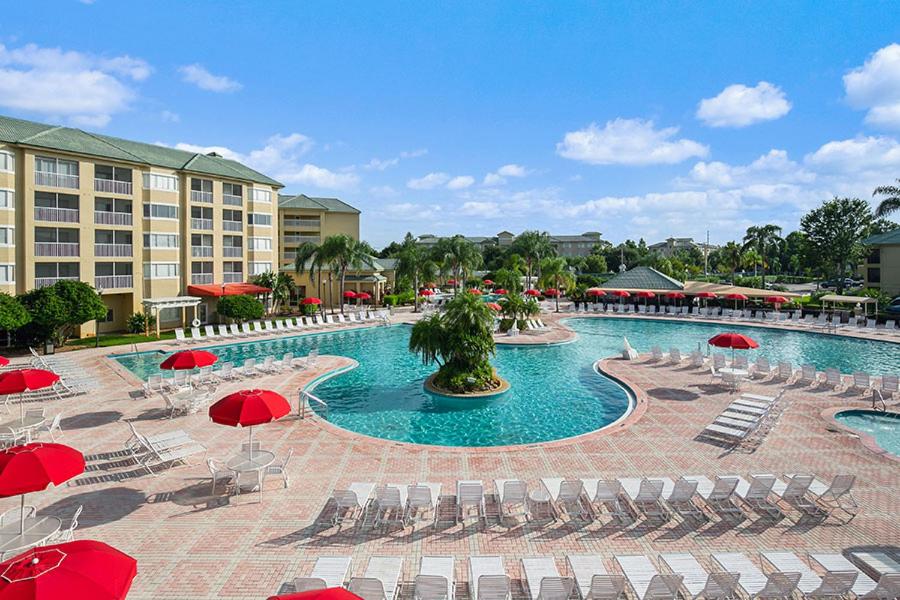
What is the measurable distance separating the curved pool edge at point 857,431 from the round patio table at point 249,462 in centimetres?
1570

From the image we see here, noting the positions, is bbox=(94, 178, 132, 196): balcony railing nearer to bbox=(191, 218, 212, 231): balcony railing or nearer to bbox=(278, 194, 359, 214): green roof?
bbox=(191, 218, 212, 231): balcony railing

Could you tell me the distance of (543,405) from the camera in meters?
19.6

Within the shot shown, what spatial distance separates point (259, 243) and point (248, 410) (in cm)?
3840

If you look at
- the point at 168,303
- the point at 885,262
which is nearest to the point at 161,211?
the point at 168,303

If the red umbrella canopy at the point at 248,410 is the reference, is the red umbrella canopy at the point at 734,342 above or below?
above

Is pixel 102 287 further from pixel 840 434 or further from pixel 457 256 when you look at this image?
pixel 840 434

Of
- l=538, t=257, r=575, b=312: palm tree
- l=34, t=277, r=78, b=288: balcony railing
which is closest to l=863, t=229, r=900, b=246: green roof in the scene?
l=538, t=257, r=575, b=312: palm tree

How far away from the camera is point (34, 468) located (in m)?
8.41

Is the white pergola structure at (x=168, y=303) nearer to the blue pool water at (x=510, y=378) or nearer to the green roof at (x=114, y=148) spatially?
the blue pool water at (x=510, y=378)

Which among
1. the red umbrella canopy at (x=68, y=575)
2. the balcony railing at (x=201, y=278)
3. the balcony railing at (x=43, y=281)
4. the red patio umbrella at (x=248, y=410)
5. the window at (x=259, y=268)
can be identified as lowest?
the red umbrella canopy at (x=68, y=575)

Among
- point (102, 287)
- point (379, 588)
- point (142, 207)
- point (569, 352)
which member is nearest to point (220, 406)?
point (379, 588)

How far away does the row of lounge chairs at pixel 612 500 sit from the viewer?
1038cm

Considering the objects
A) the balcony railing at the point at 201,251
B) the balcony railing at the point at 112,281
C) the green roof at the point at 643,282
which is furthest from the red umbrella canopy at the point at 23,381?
the green roof at the point at 643,282

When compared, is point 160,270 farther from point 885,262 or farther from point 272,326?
point 885,262
